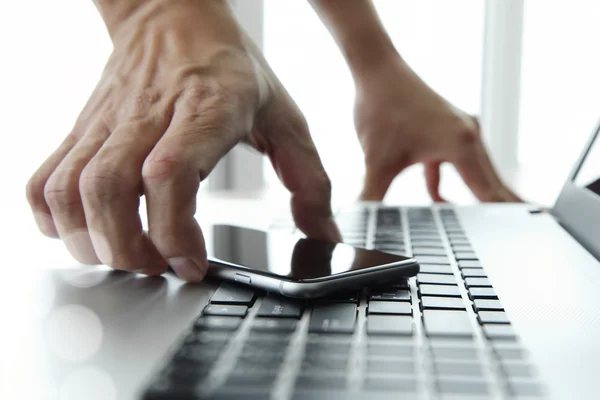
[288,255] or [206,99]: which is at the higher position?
[206,99]

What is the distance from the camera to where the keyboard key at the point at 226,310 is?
32 cm

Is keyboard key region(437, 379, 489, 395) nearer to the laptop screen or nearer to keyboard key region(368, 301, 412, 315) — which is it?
keyboard key region(368, 301, 412, 315)

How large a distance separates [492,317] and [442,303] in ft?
0.12

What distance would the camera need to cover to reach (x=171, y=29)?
Result: 1.81ft

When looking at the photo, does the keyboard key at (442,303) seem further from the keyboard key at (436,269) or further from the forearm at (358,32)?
the forearm at (358,32)

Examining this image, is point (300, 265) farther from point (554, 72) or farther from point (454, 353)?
point (554, 72)

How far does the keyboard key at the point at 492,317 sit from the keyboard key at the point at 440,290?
0.04m

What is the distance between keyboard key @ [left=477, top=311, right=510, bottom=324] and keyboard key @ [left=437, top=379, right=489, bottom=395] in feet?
0.28

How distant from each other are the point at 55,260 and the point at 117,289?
0.40 feet

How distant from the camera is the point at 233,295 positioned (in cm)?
36

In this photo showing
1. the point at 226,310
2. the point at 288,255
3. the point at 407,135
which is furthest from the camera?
the point at 407,135

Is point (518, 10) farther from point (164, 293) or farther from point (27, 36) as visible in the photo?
point (164, 293)

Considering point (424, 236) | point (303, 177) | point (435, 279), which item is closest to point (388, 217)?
point (424, 236)

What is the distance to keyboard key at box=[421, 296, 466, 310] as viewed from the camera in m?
0.34
